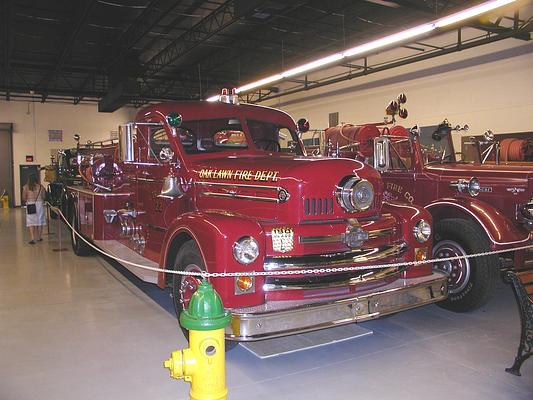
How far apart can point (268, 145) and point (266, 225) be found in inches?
63.7

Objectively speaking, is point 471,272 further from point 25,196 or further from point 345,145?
point 25,196

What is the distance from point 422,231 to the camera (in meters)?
3.92

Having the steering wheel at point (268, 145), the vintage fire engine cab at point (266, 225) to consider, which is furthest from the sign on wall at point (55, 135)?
the steering wheel at point (268, 145)

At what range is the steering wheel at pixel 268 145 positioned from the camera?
15.2ft

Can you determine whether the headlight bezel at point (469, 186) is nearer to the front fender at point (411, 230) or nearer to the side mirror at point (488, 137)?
the front fender at point (411, 230)

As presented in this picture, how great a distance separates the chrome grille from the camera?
134 inches

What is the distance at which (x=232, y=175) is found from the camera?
3.83m

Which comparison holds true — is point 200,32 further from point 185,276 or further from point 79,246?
point 185,276

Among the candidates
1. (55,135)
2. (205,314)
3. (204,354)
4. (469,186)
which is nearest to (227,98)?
(469,186)

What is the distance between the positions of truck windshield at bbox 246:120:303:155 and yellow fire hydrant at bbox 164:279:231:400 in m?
2.48

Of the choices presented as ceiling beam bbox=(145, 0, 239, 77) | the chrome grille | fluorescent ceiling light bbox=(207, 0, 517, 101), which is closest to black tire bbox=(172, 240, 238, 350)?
the chrome grille

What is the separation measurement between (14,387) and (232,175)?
2.10m

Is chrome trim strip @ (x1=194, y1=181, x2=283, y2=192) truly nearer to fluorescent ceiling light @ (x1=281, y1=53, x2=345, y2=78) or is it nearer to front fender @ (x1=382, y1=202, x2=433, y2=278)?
front fender @ (x1=382, y1=202, x2=433, y2=278)

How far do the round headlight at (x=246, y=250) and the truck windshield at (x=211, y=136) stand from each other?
1.53m
